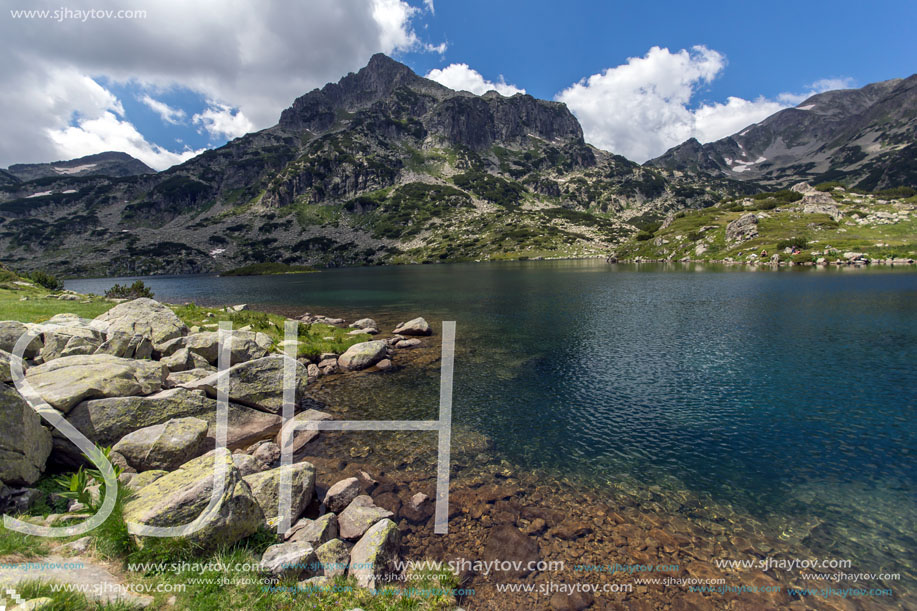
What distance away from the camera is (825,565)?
1208 centimetres

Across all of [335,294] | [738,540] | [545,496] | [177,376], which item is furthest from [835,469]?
[335,294]

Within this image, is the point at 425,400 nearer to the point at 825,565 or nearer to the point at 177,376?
the point at 177,376

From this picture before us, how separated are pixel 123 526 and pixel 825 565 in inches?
833

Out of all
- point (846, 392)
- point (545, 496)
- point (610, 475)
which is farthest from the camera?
point (846, 392)

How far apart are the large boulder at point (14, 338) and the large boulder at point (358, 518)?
1923 centimetres

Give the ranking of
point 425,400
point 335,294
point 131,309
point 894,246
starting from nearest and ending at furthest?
point 425,400, point 131,309, point 335,294, point 894,246

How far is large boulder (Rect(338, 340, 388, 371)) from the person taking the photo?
113 feet

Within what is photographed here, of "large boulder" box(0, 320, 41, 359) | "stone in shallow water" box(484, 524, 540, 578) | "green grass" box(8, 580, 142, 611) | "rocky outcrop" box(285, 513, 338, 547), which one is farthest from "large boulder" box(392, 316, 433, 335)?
"green grass" box(8, 580, 142, 611)

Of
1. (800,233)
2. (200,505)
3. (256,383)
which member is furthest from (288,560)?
(800,233)

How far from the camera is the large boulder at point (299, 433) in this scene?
2027 cm

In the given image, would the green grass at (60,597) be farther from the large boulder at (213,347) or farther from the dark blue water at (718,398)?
the large boulder at (213,347)

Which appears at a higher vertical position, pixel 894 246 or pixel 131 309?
pixel 894 246

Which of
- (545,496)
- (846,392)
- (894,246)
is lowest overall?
(545,496)

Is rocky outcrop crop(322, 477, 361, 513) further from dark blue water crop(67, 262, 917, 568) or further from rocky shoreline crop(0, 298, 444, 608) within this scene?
dark blue water crop(67, 262, 917, 568)
